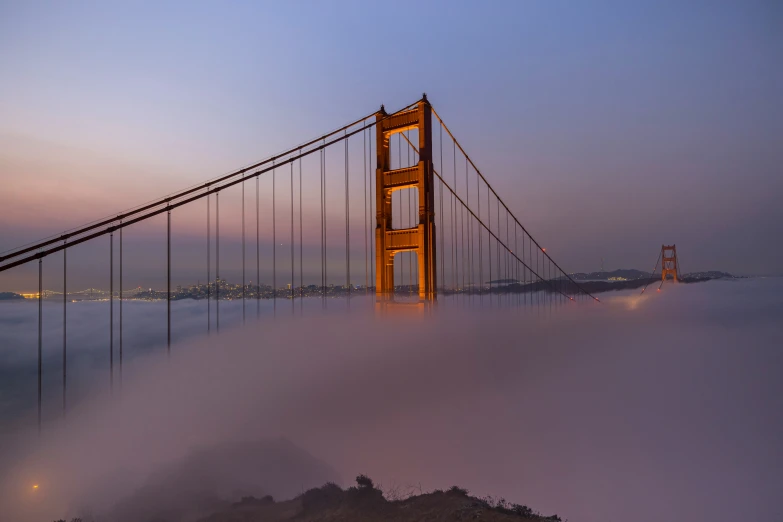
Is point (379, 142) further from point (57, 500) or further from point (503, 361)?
point (57, 500)

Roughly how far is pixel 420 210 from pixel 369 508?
30.0ft

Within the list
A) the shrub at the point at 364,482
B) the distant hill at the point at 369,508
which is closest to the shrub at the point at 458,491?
the distant hill at the point at 369,508

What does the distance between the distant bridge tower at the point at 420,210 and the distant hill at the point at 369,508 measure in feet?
18.6

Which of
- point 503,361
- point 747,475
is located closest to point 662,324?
point 747,475

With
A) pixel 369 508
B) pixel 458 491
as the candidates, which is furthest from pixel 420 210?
A: pixel 369 508

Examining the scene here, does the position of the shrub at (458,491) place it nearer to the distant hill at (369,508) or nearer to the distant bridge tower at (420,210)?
the distant hill at (369,508)

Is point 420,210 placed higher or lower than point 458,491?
higher

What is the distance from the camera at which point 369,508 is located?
1212cm

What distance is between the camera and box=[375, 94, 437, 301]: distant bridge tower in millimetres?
12656

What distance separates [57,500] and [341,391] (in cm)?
937

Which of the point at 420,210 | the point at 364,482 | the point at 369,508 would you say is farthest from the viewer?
the point at 364,482

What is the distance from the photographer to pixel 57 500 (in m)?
12.8

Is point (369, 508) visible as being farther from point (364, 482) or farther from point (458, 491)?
point (458, 491)

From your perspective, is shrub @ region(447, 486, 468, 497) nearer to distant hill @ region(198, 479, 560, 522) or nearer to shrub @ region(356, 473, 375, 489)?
distant hill @ region(198, 479, 560, 522)
